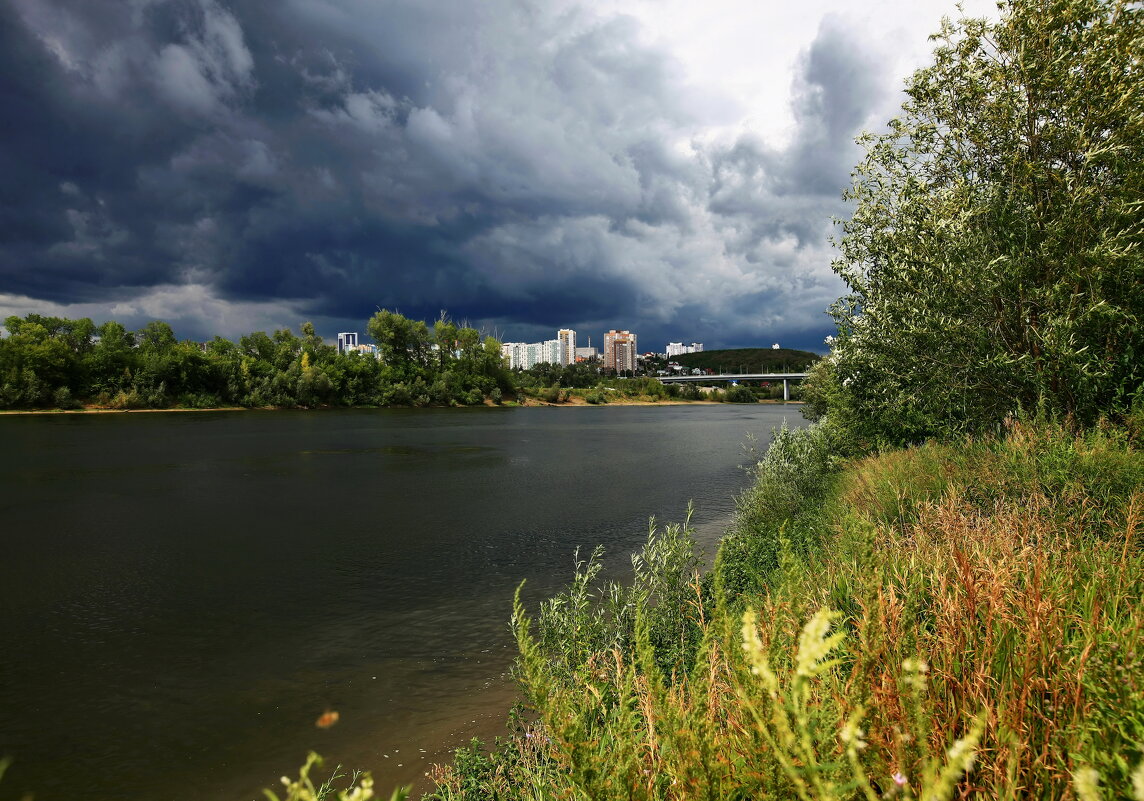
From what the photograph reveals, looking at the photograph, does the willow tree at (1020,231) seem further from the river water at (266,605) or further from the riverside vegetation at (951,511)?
the river water at (266,605)

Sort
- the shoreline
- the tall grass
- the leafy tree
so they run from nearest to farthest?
the tall grass, the shoreline, the leafy tree

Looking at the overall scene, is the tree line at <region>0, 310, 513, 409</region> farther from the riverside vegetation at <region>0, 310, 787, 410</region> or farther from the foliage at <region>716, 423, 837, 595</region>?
the foliage at <region>716, 423, 837, 595</region>

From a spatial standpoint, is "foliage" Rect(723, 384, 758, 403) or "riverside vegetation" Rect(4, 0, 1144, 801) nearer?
"riverside vegetation" Rect(4, 0, 1144, 801)

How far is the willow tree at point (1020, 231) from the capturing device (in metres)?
9.83

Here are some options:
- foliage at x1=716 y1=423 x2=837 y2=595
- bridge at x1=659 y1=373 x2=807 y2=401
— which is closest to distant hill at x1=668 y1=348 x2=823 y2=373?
bridge at x1=659 y1=373 x2=807 y2=401

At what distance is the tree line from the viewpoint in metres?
71.4

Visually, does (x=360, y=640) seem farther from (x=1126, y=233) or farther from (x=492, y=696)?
(x=1126, y=233)

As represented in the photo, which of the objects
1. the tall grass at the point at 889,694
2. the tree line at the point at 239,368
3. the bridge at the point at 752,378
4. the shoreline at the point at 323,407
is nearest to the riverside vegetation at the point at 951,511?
the tall grass at the point at 889,694

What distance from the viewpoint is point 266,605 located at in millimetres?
11312

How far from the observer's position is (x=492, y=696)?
7.65m

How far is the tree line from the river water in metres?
55.5

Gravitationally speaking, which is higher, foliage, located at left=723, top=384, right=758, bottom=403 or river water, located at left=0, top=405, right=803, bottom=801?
foliage, located at left=723, top=384, right=758, bottom=403

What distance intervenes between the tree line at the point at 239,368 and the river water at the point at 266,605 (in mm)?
55500

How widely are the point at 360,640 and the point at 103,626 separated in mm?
4799
